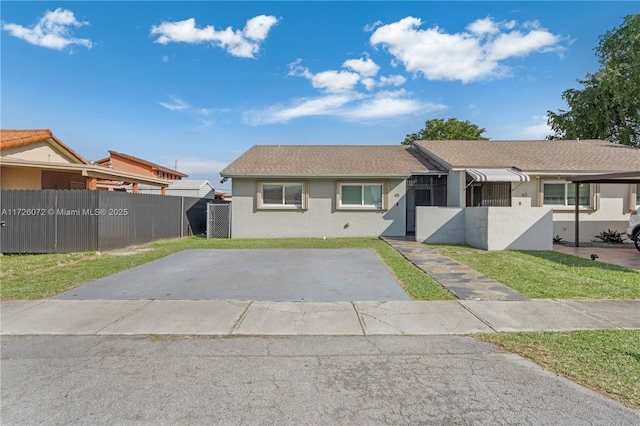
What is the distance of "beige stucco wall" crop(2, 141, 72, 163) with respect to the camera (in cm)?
1468

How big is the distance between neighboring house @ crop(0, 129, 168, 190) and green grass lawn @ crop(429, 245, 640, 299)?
13239 mm

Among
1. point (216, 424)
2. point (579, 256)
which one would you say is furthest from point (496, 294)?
point (579, 256)

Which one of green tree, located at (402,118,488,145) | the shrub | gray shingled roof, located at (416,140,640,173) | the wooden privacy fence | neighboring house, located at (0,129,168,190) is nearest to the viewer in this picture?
the wooden privacy fence

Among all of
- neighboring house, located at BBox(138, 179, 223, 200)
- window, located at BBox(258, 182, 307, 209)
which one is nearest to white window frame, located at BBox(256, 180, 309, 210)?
window, located at BBox(258, 182, 307, 209)

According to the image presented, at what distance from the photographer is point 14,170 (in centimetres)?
1412

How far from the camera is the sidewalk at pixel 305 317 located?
4559 mm

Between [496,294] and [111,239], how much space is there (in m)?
11.9

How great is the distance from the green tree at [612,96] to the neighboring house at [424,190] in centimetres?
799

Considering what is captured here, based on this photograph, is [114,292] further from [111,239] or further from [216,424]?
[111,239]

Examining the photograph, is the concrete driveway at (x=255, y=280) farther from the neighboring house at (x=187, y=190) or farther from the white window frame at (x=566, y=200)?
the neighboring house at (x=187, y=190)

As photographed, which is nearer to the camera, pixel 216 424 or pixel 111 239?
pixel 216 424

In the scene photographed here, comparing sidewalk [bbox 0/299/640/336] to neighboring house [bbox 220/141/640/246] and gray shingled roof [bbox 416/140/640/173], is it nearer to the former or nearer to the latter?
neighboring house [bbox 220/141/640/246]

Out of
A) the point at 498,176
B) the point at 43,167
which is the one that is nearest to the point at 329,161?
the point at 498,176

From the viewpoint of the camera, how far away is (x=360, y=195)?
51.2 feet
